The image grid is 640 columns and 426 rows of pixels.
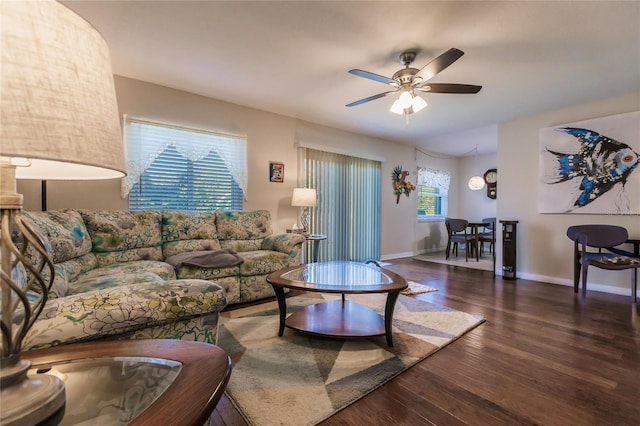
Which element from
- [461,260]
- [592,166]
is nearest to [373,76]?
[592,166]

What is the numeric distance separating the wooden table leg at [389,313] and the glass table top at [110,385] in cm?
154

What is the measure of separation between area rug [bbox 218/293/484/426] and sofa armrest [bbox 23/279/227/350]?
650 mm

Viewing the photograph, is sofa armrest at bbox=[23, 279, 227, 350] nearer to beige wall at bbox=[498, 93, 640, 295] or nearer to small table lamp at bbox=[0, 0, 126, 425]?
small table lamp at bbox=[0, 0, 126, 425]

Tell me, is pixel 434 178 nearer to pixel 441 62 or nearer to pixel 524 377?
pixel 441 62

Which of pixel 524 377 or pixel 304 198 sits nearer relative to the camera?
pixel 524 377

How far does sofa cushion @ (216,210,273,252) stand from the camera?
335cm

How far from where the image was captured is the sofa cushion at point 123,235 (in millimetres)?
2502

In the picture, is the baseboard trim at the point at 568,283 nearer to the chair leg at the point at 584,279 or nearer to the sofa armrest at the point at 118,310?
the chair leg at the point at 584,279

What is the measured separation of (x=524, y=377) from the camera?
1684mm

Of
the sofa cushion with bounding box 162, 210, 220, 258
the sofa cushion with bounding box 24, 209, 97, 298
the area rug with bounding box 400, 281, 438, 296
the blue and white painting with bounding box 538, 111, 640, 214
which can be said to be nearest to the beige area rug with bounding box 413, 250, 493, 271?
the blue and white painting with bounding box 538, 111, 640, 214

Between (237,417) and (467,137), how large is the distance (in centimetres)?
582

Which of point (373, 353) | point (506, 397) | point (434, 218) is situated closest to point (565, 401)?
point (506, 397)

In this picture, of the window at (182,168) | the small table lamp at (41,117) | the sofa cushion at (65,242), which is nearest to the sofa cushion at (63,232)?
the sofa cushion at (65,242)

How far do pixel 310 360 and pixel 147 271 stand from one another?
1442mm
